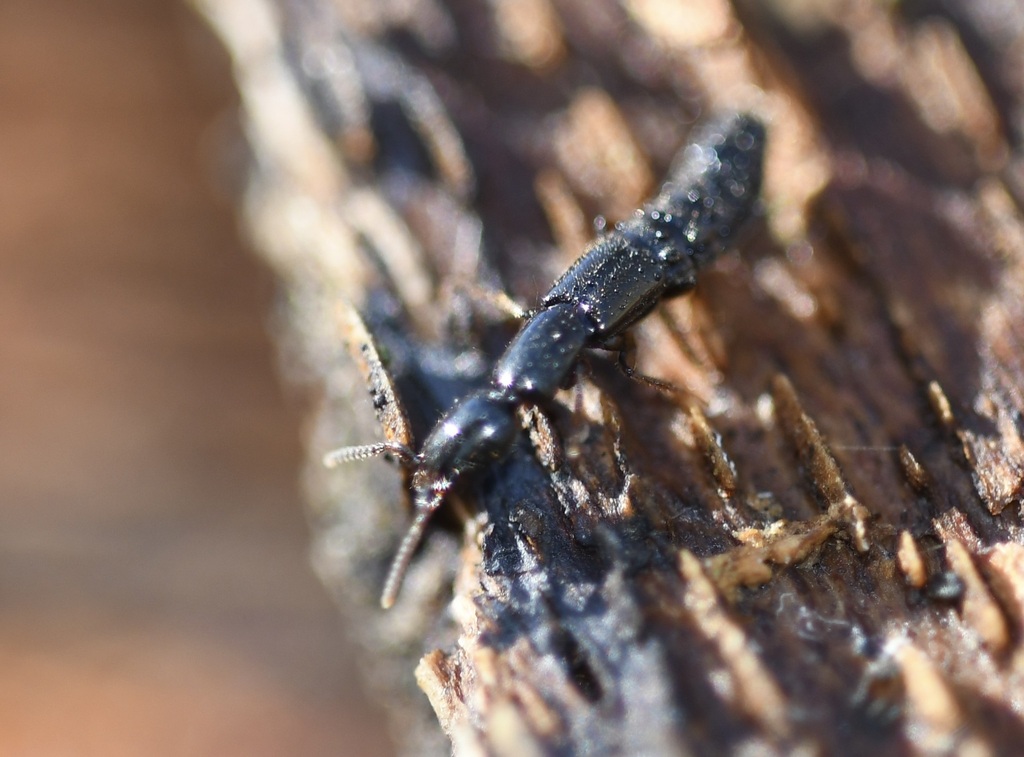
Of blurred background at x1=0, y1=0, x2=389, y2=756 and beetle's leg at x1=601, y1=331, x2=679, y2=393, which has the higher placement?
blurred background at x1=0, y1=0, x2=389, y2=756

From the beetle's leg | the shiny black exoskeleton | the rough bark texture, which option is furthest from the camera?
the beetle's leg

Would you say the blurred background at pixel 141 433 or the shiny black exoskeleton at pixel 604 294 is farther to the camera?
the blurred background at pixel 141 433

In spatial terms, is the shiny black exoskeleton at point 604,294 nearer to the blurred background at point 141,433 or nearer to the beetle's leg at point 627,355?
the beetle's leg at point 627,355

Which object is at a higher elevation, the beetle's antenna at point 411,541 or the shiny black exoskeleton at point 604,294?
the shiny black exoskeleton at point 604,294

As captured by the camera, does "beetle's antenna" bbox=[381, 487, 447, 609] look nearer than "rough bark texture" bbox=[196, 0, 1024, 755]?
No

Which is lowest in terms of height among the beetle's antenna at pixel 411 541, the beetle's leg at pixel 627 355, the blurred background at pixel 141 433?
the beetle's antenna at pixel 411 541

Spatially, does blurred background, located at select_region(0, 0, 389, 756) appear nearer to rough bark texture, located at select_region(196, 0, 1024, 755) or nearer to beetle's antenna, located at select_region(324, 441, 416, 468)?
rough bark texture, located at select_region(196, 0, 1024, 755)

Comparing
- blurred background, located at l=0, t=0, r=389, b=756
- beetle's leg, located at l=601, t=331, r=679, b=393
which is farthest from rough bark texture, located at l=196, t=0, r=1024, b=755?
blurred background, located at l=0, t=0, r=389, b=756

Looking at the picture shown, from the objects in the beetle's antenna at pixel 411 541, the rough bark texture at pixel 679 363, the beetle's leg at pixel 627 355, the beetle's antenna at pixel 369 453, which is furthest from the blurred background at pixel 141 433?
the beetle's leg at pixel 627 355

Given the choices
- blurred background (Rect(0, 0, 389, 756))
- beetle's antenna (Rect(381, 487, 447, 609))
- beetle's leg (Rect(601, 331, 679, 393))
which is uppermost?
blurred background (Rect(0, 0, 389, 756))
